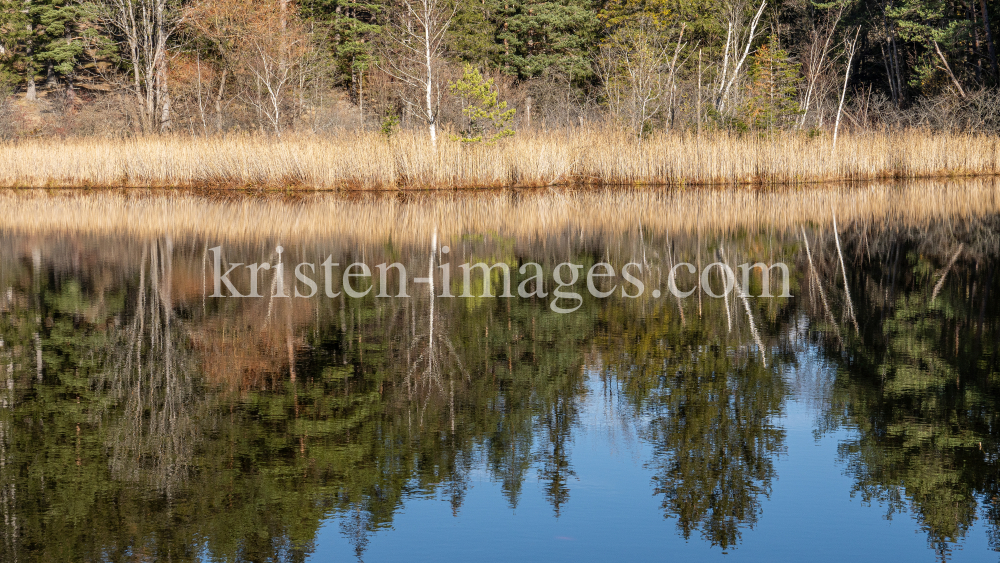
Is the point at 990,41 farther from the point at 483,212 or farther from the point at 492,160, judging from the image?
the point at 483,212

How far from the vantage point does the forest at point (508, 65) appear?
30.2 meters

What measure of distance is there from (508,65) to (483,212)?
32.1 metres

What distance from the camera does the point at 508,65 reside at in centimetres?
4766

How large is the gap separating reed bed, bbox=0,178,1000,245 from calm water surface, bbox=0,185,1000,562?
17.0 ft

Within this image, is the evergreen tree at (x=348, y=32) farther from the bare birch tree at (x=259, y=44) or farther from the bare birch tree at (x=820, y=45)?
the bare birch tree at (x=820, y=45)

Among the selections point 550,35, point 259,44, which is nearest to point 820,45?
point 550,35

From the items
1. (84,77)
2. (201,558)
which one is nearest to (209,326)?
(201,558)

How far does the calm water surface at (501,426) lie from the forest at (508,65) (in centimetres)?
1740

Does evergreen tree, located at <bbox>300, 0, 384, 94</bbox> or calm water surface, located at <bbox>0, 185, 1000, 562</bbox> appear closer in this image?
calm water surface, located at <bbox>0, 185, 1000, 562</bbox>

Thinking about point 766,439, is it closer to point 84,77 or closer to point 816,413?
point 816,413

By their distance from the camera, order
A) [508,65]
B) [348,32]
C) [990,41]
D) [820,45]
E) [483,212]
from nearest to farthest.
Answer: [483,212]
[990,41]
[820,45]
[348,32]
[508,65]

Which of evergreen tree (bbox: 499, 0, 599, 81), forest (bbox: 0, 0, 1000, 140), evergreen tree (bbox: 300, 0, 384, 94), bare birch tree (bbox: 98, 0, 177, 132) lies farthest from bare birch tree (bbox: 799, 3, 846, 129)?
bare birch tree (bbox: 98, 0, 177, 132)

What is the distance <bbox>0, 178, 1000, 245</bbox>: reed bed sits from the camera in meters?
14.2

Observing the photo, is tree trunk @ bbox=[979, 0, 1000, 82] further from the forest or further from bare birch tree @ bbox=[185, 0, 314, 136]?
bare birch tree @ bbox=[185, 0, 314, 136]
